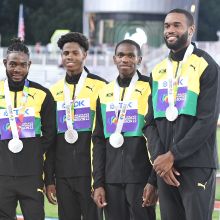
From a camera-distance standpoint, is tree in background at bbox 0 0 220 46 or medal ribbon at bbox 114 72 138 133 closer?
medal ribbon at bbox 114 72 138 133

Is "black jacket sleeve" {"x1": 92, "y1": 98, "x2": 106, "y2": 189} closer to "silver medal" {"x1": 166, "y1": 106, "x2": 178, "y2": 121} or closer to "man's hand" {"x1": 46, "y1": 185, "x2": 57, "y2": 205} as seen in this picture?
"man's hand" {"x1": 46, "y1": 185, "x2": 57, "y2": 205}

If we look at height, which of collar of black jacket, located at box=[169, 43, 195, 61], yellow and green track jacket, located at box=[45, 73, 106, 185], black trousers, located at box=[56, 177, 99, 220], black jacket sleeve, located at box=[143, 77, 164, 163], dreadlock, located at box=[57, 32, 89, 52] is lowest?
black trousers, located at box=[56, 177, 99, 220]

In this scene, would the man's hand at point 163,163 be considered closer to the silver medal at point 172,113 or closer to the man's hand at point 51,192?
the silver medal at point 172,113

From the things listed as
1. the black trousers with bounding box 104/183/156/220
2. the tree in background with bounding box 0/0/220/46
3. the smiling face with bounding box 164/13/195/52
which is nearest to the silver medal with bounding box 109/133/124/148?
the black trousers with bounding box 104/183/156/220

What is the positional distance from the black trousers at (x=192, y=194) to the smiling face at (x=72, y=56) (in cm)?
157

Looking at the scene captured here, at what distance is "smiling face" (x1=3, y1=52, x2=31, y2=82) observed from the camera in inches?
226

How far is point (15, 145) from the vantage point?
18.4ft

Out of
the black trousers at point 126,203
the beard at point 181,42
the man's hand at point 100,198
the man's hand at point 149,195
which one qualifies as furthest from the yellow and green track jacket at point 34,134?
the beard at point 181,42

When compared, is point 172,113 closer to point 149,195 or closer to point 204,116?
point 204,116

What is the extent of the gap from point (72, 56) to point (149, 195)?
149cm

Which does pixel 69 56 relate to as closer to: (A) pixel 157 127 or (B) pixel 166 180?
(A) pixel 157 127

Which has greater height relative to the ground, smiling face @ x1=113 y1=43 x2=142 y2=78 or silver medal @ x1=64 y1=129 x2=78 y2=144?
smiling face @ x1=113 y1=43 x2=142 y2=78

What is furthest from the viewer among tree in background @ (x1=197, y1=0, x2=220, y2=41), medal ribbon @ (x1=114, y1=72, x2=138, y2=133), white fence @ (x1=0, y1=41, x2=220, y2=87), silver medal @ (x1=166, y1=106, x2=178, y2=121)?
tree in background @ (x1=197, y1=0, x2=220, y2=41)

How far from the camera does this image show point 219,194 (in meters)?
9.44
